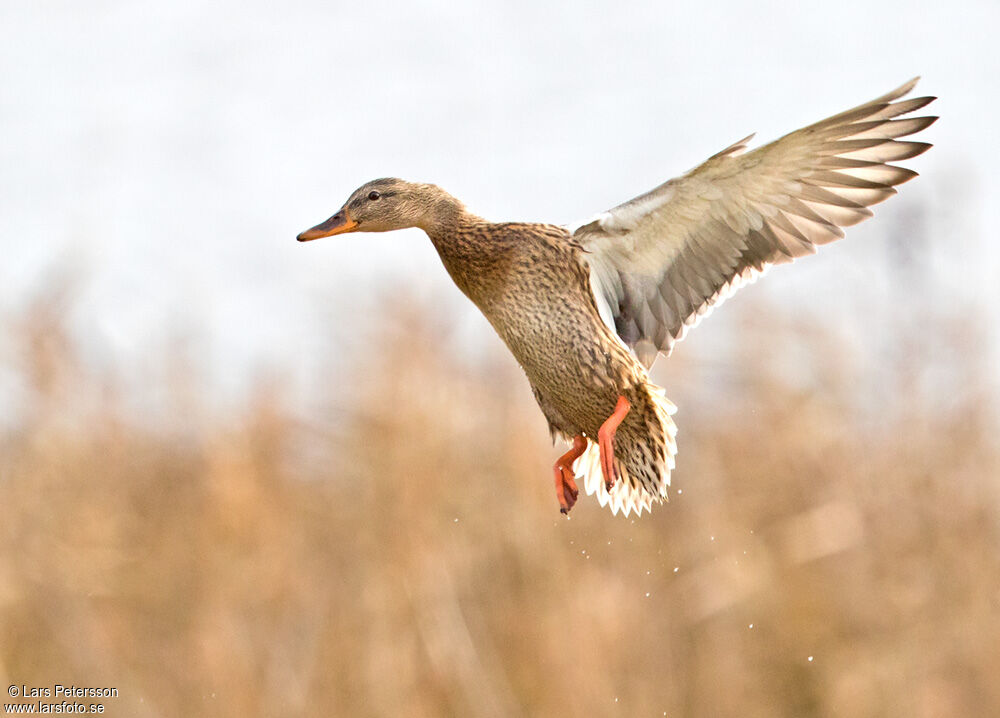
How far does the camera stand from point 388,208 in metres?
4.25

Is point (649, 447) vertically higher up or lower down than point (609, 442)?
lower down

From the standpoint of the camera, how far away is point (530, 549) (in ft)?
27.8

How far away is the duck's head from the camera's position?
13.8ft

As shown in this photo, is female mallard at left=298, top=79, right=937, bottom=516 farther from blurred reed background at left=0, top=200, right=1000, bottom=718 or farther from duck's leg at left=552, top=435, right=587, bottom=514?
blurred reed background at left=0, top=200, right=1000, bottom=718

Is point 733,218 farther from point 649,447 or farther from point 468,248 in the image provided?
point 468,248

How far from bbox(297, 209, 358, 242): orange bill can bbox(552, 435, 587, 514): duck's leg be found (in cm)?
→ 99

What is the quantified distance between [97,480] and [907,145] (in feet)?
21.1

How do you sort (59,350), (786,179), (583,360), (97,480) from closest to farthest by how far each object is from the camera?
(583,360) < (786,179) < (59,350) < (97,480)

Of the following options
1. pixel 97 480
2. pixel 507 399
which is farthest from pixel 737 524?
pixel 97 480

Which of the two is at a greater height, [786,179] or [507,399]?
[786,179]

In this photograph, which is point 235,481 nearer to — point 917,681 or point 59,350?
point 59,350

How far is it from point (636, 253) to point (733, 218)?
0.34m

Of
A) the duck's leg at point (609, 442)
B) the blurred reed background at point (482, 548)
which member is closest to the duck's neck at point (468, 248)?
the duck's leg at point (609, 442)

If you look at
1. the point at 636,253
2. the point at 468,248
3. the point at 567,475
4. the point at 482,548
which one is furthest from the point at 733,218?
the point at 482,548
